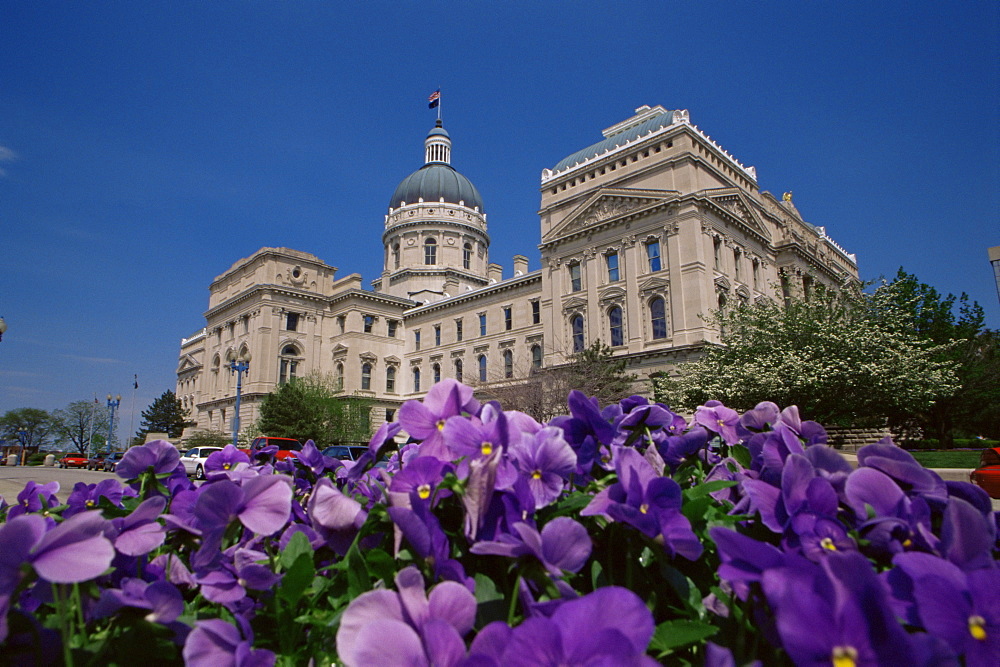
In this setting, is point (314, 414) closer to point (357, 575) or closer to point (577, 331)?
point (577, 331)

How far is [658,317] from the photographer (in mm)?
35656

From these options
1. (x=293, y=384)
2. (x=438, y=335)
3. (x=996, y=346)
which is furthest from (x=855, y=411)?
(x=293, y=384)

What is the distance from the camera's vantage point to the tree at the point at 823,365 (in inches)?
937

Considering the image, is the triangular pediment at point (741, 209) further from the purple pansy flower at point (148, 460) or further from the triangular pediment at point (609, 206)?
the purple pansy flower at point (148, 460)

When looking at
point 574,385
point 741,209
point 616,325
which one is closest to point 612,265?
point 616,325

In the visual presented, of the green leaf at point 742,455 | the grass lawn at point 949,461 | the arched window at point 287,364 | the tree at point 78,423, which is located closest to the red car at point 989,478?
the grass lawn at point 949,461

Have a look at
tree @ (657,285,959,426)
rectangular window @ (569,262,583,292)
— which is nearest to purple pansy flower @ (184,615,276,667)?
tree @ (657,285,959,426)

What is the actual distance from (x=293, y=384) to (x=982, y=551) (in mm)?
50452

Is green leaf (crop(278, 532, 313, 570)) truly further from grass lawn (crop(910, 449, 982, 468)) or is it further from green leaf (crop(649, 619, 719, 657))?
grass lawn (crop(910, 449, 982, 468))

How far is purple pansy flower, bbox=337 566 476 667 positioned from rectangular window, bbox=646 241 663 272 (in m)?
36.9

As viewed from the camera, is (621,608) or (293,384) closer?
(621,608)

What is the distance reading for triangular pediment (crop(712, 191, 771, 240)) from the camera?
3650cm

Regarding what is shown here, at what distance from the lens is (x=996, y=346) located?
130 ft

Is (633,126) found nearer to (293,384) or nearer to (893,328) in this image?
(893,328)
